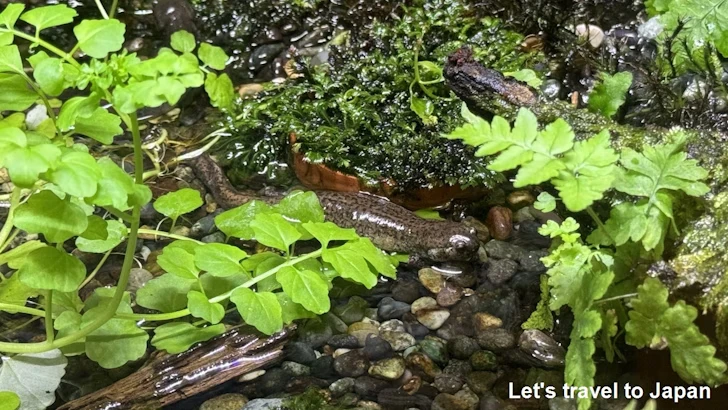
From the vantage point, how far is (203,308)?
2.73 m

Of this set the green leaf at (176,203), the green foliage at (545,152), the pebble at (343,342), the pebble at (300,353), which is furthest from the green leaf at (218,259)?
the green foliage at (545,152)

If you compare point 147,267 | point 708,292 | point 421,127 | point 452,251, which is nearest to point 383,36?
point 421,127

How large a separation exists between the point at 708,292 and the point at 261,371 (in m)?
1.96

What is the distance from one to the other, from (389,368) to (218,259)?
975 mm

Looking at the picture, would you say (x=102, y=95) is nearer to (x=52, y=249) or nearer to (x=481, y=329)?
(x=52, y=249)

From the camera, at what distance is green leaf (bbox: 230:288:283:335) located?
2756mm

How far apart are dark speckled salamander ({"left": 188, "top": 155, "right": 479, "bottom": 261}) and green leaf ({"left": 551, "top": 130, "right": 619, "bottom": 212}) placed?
1334 mm

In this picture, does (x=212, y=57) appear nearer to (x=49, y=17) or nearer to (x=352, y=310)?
(x=49, y=17)

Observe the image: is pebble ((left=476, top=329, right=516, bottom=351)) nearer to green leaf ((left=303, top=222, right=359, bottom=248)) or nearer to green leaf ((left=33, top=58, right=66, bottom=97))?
green leaf ((left=303, top=222, right=359, bottom=248))

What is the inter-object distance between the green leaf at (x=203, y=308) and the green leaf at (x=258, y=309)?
0.08 meters

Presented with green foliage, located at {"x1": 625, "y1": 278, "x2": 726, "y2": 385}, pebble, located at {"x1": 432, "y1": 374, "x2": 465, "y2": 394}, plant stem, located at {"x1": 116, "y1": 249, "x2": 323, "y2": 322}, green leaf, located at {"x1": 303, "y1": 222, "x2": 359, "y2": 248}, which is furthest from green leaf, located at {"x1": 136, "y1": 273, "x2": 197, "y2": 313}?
green foliage, located at {"x1": 625, "y1": 278, "x2": 726, "y2": 385}

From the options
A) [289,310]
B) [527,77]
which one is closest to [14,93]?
[289,310]

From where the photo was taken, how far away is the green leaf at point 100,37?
2.24 m

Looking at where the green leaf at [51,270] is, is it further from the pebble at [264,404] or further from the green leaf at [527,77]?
the green leaf at [527,77]
